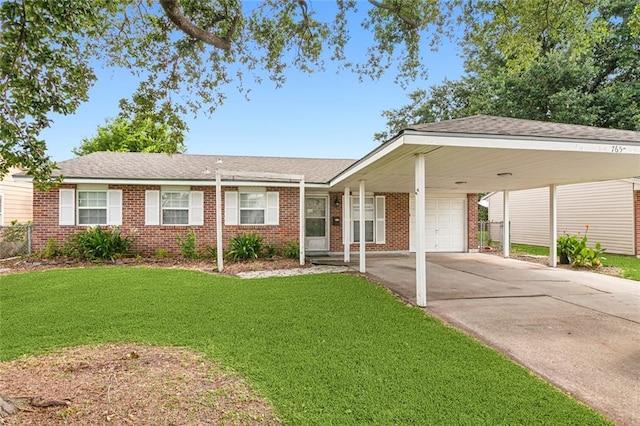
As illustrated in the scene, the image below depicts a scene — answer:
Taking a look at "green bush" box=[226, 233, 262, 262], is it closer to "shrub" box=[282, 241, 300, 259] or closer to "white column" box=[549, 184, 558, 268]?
"shrub" box=[282, 241, 300, 259]

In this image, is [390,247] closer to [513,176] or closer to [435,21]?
[513,176]

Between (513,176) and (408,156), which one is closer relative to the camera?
(408,156)

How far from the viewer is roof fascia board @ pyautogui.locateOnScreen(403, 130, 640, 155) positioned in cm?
481

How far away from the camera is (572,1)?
8039 millimetres

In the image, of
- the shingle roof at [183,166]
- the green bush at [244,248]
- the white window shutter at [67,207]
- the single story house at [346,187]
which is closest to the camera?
the single story house at [346,187]

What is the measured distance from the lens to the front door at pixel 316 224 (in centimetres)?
1330

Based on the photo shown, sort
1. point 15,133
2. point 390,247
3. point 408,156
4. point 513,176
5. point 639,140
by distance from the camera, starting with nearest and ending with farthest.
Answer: point 15,133, point 639,140, point 408,156, point 513,176, point 390,247

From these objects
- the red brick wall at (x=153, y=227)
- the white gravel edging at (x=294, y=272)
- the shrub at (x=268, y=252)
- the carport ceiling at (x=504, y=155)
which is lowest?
the white gravel edging at (x=294, y=272)

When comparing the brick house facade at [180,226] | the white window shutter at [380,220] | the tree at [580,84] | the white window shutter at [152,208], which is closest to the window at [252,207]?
the brick house facade at [180,226]

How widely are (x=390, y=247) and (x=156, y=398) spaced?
465 inches

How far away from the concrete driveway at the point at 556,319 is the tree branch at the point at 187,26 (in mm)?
6438

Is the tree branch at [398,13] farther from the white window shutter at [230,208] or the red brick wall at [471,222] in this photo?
the red brick wall at [471,222]

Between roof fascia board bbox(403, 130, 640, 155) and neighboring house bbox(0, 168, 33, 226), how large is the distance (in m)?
15.8

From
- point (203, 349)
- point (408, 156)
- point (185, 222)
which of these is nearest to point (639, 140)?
point (408, 156)
